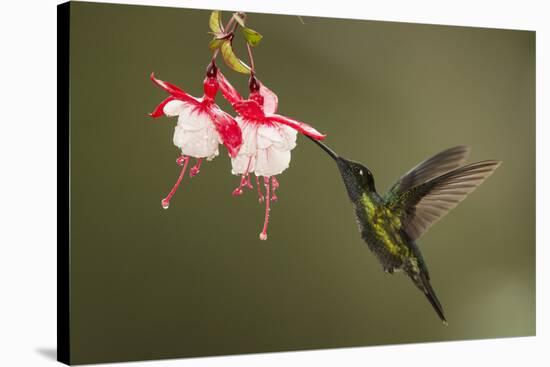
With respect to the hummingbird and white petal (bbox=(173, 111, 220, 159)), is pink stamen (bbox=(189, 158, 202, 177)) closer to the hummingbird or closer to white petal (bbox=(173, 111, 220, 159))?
white petal (bbox=(173, 111, 220, 159))

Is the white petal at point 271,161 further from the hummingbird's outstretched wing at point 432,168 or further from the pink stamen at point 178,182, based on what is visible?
the hummingbird's outstretched wing at point 432,168

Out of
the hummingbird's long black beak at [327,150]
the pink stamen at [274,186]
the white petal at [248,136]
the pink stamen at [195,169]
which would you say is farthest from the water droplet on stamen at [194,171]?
the hummingbird's long black beak at [327,150]

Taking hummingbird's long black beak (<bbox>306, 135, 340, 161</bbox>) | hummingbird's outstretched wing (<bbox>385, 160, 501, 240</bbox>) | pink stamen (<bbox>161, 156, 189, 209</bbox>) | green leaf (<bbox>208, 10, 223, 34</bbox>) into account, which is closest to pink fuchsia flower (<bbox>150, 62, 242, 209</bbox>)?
pink stamen (<bbox>161, 156, 189, 209</bbox>)

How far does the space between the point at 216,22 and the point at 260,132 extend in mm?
538

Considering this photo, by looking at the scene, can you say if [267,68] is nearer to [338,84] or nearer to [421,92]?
[338,84]

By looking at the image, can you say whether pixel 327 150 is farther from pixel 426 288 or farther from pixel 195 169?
pixel 426 288

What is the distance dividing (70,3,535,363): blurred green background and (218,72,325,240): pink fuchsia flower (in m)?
0.09

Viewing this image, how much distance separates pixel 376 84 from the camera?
13.4 feet

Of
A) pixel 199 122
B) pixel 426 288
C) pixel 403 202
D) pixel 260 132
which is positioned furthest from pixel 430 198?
pixel 199 122

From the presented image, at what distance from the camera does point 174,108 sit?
11.6ft

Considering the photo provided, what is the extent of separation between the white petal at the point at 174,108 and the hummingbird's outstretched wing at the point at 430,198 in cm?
105

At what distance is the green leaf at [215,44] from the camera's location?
371 cm

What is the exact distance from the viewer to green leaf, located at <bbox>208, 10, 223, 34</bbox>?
12.2 ft

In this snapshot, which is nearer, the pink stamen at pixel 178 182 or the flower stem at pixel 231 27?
the pink stamen at pixel 178 182
